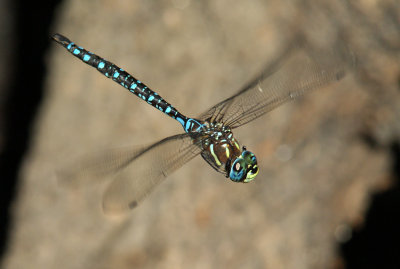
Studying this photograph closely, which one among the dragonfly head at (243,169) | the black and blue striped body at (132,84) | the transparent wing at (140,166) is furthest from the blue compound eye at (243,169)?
the black and blue striped body at (132,84)

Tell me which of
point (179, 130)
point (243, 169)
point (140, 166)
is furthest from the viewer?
point (179, 130)

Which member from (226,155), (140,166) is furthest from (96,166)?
(226,155)

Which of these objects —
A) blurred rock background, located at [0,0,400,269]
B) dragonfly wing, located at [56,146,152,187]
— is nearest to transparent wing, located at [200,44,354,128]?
blurred rock background, located at [0,0,400,269]

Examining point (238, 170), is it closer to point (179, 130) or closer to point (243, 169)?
point (243, 169)

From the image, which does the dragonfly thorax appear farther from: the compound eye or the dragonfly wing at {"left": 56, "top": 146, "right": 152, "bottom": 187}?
the dragonfly wing at {"left": 56, "top": 146, "right": 152, "bottom": 187}

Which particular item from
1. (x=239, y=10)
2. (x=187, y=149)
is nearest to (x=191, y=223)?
(x=187, y=149)

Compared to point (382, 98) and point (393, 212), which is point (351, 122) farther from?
point (393, 212)
